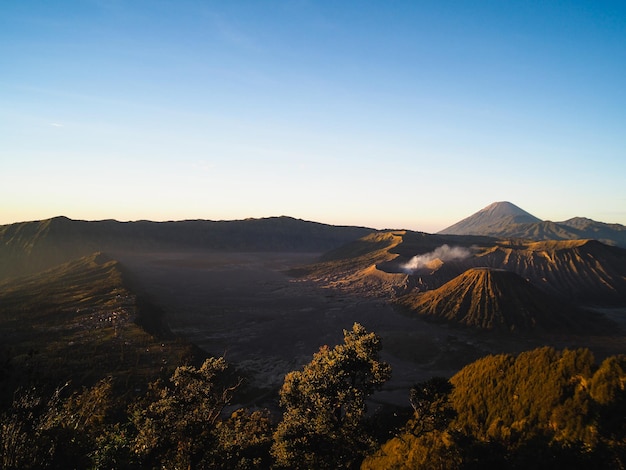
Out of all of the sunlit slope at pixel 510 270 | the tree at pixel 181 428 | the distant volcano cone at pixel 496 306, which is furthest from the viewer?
the sunlit slope at pixel 510 270

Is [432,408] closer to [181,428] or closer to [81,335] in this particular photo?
[181,428]

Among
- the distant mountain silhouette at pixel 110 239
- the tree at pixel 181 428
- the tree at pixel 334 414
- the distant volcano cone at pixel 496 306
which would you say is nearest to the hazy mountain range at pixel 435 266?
the distant volcano cone at pixel 496 306

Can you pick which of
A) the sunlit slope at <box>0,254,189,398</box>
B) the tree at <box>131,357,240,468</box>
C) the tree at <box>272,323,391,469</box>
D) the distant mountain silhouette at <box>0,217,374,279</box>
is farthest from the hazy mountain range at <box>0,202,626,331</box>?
the tree at <box>131,357,240,468</box>

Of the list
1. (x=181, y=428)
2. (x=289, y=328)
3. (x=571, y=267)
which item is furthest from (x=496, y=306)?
(x=181, y=428)

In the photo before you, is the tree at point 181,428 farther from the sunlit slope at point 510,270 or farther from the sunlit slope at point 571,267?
the sunlit slope at point 571,267

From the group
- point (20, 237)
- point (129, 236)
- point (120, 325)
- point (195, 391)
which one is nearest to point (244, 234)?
point (129, 236)

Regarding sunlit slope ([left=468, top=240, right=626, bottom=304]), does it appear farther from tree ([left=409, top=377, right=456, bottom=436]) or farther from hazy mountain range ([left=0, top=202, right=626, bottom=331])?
tree ([left=409, top=377, right=456, bottom=436])
